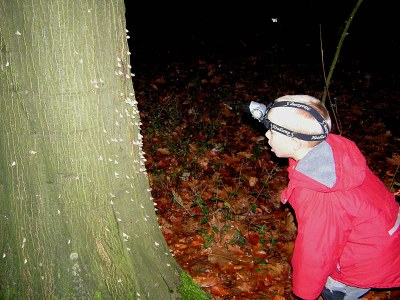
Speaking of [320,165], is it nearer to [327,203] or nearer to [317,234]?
[327,203]

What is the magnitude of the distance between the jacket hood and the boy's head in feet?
0.27

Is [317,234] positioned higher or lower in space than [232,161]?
higher

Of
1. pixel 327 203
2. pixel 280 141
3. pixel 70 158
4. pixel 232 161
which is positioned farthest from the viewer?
pixel 232 161

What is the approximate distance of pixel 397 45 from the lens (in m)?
12.1

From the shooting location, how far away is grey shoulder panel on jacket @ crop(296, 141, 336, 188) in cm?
185

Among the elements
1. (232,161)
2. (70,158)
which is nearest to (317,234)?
(70,158)

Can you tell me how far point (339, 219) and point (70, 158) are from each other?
5.10ft

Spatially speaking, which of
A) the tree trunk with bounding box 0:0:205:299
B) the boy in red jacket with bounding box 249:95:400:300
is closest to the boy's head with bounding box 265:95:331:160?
the boy in red jacket with bounding box 249:95:400:300

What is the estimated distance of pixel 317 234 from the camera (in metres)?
1.88

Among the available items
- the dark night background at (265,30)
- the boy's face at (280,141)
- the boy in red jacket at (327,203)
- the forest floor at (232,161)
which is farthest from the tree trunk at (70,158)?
the dark night background at (265,30)

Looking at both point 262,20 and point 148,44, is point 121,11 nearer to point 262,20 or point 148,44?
point 148,44

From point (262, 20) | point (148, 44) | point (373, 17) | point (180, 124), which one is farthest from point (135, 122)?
point (373, 17)

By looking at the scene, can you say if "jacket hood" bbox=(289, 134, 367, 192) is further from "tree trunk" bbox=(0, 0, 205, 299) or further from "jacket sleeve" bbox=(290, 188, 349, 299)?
"tree trunk" bbox=(0, 0, 205, 299)

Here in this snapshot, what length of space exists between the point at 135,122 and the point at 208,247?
6.53 ft
